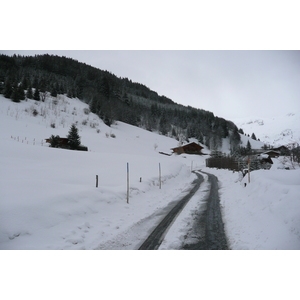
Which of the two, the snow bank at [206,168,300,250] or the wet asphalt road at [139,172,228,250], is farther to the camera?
the wet asphalt road at [139,172,228,250]

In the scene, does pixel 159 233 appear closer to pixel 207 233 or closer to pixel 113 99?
pixel 207 233

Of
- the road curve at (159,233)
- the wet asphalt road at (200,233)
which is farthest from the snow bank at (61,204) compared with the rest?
the wet asphalt road at (200,233)

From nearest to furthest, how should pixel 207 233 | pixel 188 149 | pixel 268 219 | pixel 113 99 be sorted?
pixel 207 233, pixel 268 219, pixel 188 149, pixel 113 99

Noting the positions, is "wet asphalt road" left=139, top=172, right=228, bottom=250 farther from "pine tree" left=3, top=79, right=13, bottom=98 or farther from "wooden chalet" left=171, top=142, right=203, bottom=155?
"wooden chalet" left=171, top=142, right=203, bottom=155

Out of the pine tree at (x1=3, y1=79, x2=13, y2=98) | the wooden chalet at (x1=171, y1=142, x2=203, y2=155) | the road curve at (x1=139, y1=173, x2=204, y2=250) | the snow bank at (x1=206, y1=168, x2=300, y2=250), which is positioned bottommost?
the road curve at (x1=139, y1=173, x2=204, y2=250)

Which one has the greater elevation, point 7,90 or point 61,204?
point 7,90

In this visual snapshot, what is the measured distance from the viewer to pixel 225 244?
16.4 feet

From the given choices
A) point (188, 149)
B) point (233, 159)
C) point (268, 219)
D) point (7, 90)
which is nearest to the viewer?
point (268, 219)

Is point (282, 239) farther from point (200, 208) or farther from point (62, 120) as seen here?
point (62, 120)

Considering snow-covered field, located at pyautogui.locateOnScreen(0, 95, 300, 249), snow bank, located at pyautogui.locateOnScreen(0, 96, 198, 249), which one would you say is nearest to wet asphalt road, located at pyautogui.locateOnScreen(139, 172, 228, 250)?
snow-covered field, located at pyautogui.locateOnScreen(0, 95, 300, 249)

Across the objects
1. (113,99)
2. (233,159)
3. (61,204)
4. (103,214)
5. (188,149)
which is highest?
(113,99)

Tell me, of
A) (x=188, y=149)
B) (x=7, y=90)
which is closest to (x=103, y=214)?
(x=7, y=90)

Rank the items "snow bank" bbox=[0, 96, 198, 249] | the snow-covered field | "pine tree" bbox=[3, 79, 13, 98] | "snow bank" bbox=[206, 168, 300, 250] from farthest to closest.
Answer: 1. "pine tree" bbox=[3, 79, 13, 98]
2. "snow bank" bbox=[0, 96, 198, 249]
3. the snow-covered field
4. "snow bank" bbox=[206, 168, 300, 250]

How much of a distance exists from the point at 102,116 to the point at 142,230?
56850 mm
